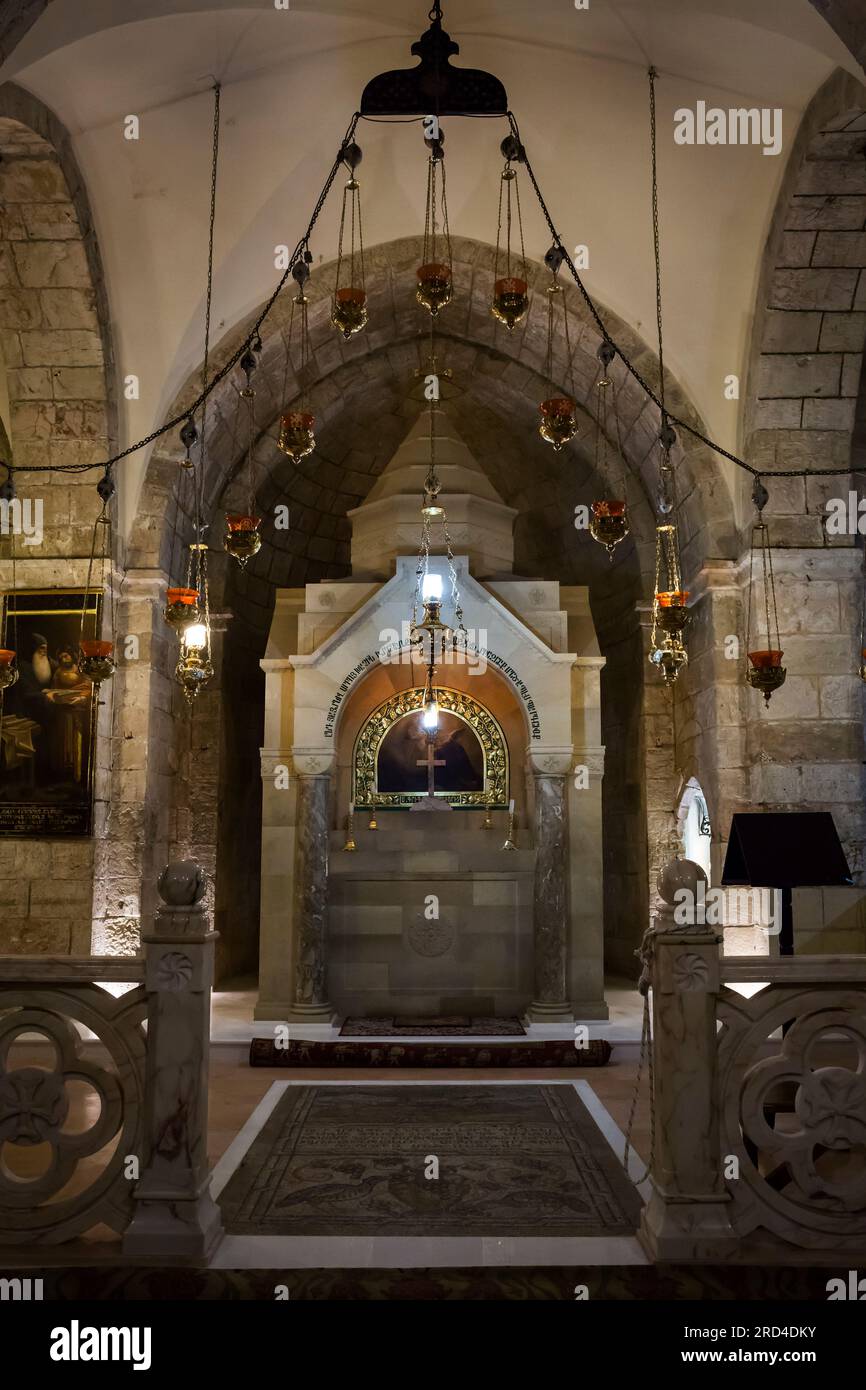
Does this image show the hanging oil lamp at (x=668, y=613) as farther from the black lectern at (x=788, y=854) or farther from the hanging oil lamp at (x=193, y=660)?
the hanging oil lamp at (x=193, y=660)

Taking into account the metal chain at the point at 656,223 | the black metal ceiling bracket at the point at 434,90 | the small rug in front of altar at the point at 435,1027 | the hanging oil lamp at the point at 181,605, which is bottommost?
the small rug in front of altar at the point at 435,1027

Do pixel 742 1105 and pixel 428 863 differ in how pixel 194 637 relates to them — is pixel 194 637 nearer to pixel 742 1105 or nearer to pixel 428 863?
pixel 428 863

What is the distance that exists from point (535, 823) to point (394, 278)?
5.66m

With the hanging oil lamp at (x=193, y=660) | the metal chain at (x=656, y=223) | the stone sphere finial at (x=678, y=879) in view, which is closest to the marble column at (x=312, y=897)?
the hanging oil lamp at (x=193, y=660)

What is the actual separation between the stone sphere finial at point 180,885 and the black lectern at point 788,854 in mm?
2962

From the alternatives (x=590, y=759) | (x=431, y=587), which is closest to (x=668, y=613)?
(x=590, y=759)

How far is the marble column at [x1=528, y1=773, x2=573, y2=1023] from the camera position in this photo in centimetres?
838

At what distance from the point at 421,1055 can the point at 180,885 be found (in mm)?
3519

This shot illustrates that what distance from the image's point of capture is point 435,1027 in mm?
8133

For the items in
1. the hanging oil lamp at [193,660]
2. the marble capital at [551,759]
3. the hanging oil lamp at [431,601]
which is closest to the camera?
the hanging oil lamp at [193,660]

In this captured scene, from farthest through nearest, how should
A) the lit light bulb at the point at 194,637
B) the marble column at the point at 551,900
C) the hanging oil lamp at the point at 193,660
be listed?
the marble column at the point at 551,900
the lit light bulb at the point at 194,637
the hanging oil lamp at the point at 193,660

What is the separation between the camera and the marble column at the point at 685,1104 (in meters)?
3.66

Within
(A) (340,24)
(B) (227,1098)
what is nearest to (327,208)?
(A) (340,24)

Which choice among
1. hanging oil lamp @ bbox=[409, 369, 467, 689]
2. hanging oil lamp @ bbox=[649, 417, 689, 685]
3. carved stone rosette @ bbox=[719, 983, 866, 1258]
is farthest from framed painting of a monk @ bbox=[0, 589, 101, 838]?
carved stone rosette @ bbox=[719, 983, 866, 1258]
